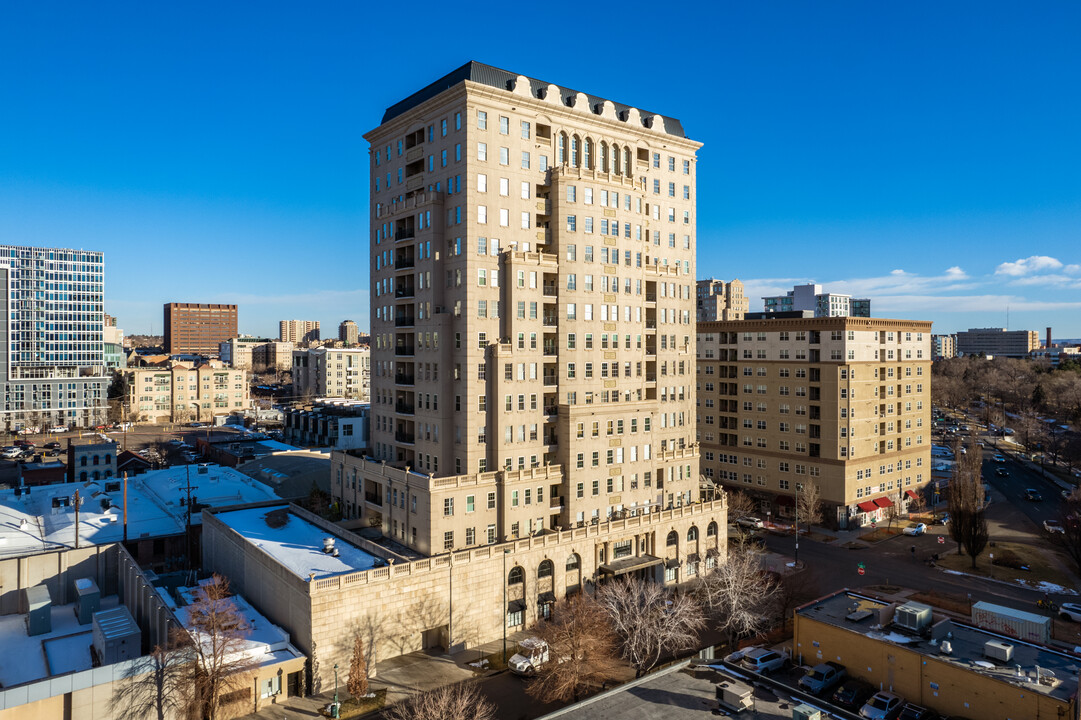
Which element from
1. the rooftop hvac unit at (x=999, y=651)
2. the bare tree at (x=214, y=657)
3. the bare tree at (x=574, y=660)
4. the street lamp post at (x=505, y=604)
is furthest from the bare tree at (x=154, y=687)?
the rooftop hvac unit at (x=999, y=651)

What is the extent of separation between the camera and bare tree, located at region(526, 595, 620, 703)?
1775 inches

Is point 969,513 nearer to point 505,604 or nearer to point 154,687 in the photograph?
point 505,604

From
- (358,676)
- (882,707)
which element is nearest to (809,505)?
(882,707)

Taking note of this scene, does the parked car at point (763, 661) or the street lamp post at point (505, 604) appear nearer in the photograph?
the parked car at point (763, 661)

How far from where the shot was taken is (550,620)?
61.5 metres

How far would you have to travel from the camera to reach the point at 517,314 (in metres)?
66.2

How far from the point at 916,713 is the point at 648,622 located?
59.6ft

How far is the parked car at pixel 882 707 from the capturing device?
135 feet

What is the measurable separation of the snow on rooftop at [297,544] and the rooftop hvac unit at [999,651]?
43913 mm

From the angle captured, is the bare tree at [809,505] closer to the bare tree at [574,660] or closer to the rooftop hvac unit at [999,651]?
the rooftop hvac unit at [999,651]

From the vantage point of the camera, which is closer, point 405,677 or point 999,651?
point 999,651

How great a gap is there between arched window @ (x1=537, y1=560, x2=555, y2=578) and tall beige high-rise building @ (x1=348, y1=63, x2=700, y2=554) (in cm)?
388

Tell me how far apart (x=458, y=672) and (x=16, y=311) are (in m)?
206

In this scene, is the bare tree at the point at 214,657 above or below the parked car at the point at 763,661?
above
